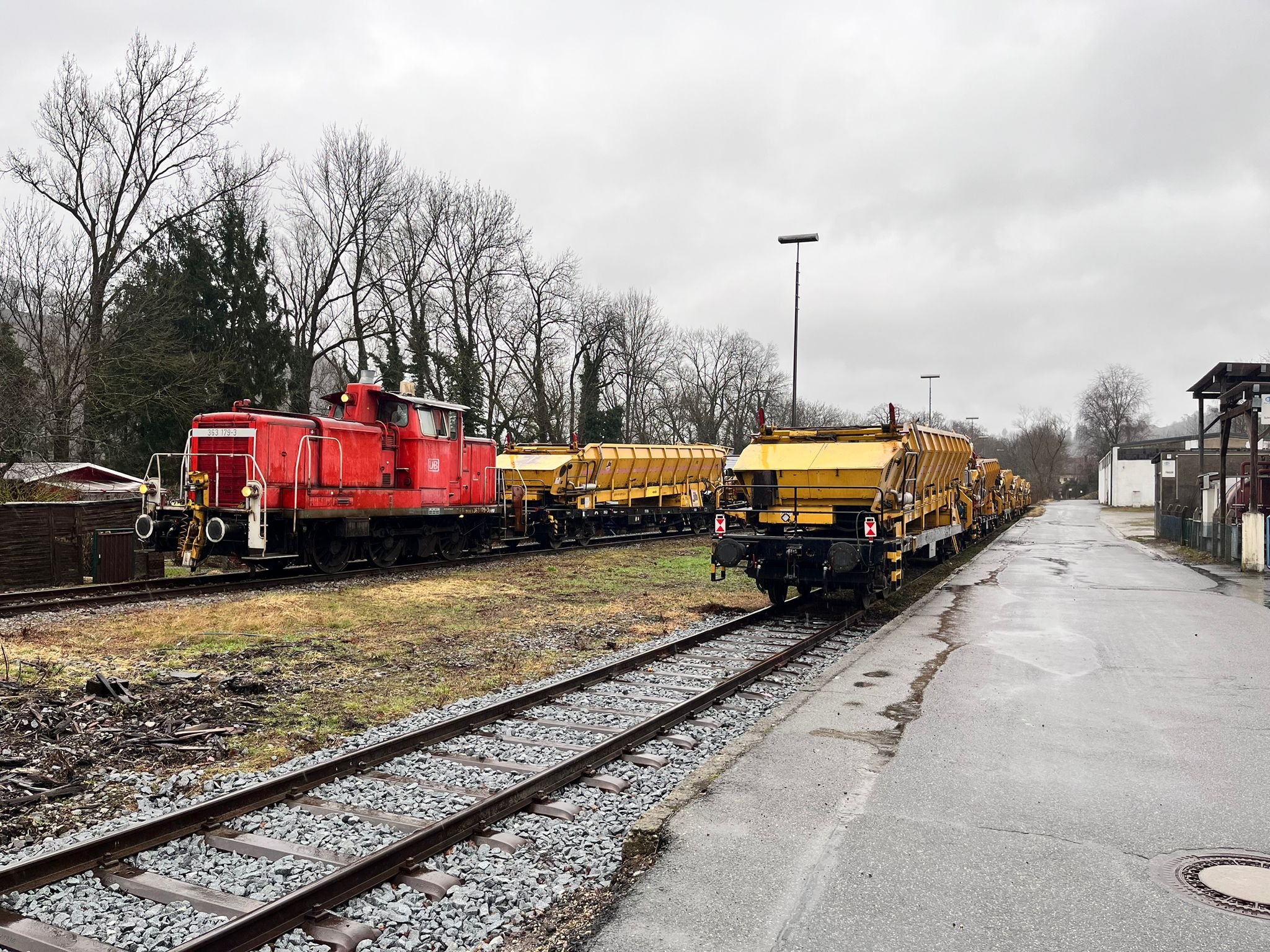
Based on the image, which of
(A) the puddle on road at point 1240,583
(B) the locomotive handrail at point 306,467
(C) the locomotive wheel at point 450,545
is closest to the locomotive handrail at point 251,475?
(B) the locomotive handrail at point 306,467

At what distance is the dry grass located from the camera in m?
7.25

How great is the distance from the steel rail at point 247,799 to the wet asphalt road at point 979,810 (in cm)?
216

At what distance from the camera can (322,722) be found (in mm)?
6633

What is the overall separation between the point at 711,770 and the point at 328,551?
1195cm

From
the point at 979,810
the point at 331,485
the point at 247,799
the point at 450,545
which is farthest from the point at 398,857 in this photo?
the point at 450,545

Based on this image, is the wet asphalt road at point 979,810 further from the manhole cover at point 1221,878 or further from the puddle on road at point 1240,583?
the puddle on road at point 1240,583

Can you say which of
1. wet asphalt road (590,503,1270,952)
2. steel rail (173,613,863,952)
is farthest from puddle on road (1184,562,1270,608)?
steel rail (173,613,863,952)

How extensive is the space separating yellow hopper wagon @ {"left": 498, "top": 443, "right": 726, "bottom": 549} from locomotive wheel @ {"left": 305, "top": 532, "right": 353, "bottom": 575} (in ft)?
16.5

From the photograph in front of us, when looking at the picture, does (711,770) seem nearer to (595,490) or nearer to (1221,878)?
(1221,878)

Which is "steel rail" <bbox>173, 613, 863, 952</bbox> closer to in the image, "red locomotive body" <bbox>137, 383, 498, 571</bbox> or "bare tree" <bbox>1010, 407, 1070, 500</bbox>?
"red locomotive body" <bbox>137, 383, 498, 571</bbox>

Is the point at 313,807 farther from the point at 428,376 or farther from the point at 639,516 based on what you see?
the point at 428,376

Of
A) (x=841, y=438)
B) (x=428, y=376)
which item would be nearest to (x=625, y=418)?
(x=428, y=376)

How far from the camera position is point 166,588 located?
1339 centimetres

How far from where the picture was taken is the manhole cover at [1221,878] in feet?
12.3
